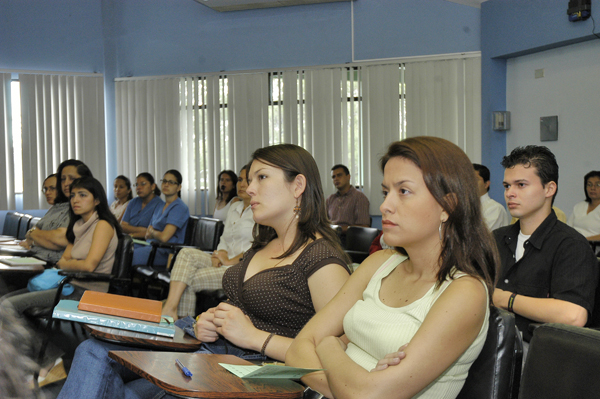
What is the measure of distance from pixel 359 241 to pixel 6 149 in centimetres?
582

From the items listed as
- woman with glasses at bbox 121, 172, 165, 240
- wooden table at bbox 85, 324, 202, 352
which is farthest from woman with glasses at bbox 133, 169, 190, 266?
wooden table at bbox 85, 324, 202, 352

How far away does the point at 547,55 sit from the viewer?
18.7ft

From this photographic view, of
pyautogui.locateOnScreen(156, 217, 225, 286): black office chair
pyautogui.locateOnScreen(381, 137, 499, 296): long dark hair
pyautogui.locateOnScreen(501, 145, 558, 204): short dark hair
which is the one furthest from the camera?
pyautogui.locateOnScreen(156, 217, 225, 286): black office chair

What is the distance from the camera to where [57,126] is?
8023mm

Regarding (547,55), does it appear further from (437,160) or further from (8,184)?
(8,184)

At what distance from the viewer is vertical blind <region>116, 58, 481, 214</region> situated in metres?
6.67

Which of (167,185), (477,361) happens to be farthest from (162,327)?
(167,185)

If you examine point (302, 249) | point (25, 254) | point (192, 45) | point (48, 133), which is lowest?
point (25, 254)

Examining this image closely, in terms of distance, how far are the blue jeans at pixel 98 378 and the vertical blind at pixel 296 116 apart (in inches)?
214

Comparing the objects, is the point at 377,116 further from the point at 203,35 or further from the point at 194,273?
the point at 194,273

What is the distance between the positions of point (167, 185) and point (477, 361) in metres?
5.16

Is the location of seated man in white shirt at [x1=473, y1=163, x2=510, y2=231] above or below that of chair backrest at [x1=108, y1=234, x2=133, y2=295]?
above

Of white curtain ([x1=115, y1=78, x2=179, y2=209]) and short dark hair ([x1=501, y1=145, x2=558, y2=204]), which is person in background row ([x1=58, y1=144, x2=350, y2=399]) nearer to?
short dark hair ([x1=501, y1=145, x2=558, y2=204])

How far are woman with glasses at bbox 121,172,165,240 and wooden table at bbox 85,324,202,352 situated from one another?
467 centimetres
